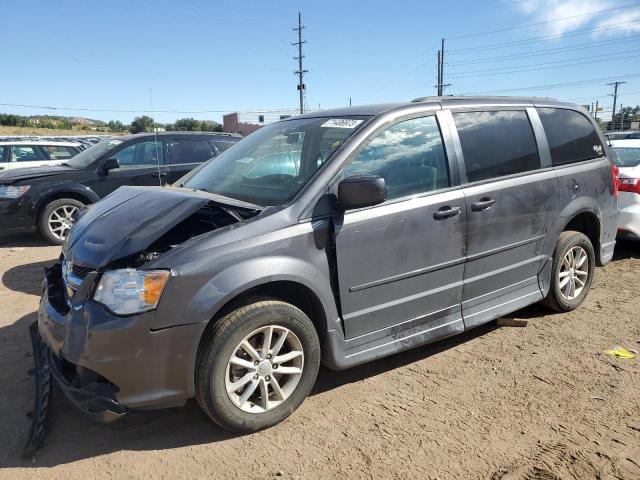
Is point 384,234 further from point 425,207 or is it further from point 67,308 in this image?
point 67,308

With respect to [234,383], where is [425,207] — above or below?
above

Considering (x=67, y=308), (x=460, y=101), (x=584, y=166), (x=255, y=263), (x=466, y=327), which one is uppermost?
(x=460, y=101)

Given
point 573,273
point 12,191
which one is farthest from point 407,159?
point 12,191

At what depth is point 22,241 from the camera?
8.42 metres

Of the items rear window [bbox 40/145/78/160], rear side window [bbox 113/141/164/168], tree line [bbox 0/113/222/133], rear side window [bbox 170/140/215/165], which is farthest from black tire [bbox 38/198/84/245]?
tree line [bbox 0/113/222/133]

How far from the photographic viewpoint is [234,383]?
114 inches

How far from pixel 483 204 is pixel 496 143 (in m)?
0.61

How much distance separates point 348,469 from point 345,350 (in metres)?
0.76

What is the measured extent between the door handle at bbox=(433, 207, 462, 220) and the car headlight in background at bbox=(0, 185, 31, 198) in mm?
6725

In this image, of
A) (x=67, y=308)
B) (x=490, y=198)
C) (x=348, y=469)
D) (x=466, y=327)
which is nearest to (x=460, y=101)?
(x=490, y=198)

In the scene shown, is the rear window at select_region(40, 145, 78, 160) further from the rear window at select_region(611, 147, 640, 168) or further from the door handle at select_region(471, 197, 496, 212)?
the rear window at select_region(611, 147, 640, 168)

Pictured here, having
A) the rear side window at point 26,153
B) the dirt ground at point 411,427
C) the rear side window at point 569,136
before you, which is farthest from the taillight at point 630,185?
the rear side window at point 26,153

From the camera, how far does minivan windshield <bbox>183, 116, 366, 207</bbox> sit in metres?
3.38

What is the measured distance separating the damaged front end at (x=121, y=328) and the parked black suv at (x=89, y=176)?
466 centimetres
